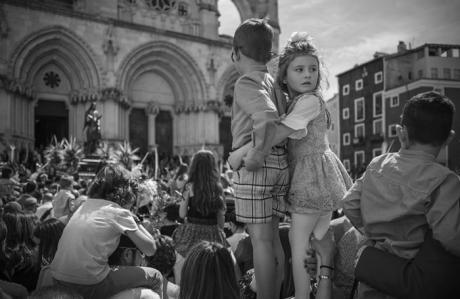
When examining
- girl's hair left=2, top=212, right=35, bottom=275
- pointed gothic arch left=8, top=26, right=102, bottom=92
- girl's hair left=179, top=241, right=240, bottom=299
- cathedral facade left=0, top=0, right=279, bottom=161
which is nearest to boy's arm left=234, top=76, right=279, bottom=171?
girl's hair left=179, top=241, right=240, bottom=299

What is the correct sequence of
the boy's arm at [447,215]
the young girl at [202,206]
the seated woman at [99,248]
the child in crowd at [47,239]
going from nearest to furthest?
the boy's arm at [447,215]
the seated woman at [99,248]
the child in crowd at [47,239]
the young girl at [202,206]

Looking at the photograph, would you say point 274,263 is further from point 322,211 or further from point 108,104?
point 108,104

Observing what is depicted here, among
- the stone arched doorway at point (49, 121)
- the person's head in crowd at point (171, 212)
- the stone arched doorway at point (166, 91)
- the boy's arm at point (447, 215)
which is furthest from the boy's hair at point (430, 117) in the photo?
the stone arched doorway at point (166, 91)

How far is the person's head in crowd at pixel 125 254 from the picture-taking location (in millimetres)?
3361

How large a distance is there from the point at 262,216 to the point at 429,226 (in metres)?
1.20

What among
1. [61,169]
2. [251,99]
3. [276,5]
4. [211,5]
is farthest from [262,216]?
[276,5]

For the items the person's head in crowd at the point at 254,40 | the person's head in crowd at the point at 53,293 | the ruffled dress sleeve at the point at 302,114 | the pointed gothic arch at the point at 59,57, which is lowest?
the person's head in crowd at the point at 53,293

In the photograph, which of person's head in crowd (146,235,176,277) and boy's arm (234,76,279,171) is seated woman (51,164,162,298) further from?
boy's arm (234,76,279,171)

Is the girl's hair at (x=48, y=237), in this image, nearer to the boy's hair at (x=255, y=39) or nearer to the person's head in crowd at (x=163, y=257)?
the person's head in crowd at (x=163, y=257)

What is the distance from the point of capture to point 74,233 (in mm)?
2959

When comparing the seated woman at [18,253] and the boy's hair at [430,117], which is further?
the seated woman at [18,253]

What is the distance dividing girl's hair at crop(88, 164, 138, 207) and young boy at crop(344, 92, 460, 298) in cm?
201

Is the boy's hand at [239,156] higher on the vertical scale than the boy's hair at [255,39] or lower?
lower

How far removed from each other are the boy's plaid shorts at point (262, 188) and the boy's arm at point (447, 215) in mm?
1206
